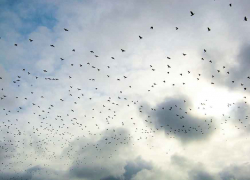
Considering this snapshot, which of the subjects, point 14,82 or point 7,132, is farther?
point 7,132

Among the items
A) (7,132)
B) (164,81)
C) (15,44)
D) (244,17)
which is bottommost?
(7,132)

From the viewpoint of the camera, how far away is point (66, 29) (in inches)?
1853

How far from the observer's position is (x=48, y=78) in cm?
5662

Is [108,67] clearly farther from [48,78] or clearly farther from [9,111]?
[9,111]

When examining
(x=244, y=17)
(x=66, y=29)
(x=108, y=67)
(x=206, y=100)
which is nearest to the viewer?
(x=244, y=17)

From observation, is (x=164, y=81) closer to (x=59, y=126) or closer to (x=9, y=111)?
(x=59, y=126)

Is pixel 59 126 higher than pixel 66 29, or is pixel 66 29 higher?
pixel 66 29

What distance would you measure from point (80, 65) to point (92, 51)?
6909 mm

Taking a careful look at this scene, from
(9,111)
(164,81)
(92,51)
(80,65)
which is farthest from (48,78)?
(164,81)

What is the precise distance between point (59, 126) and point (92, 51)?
96.3 ft

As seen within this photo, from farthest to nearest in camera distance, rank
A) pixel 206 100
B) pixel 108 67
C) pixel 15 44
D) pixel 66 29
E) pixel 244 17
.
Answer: pixel 206 100, pixel 108 67, pixel 15 44, pixel 66 29, pixel 244 17

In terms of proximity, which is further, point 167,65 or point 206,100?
point 206,100

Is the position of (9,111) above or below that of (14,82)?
below

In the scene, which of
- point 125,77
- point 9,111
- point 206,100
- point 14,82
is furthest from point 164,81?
point 9,111
